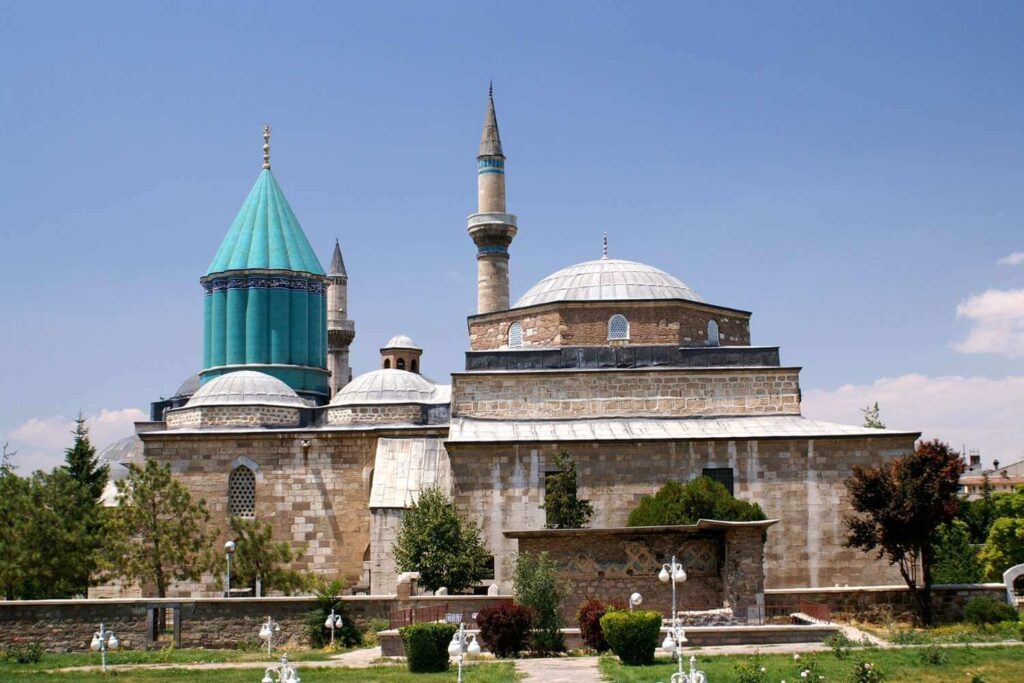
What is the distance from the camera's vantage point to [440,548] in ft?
69.1

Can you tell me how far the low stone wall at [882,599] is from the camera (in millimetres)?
18750

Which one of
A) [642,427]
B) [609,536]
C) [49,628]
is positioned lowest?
[49,628]

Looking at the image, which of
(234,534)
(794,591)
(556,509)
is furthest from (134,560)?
(794,591)

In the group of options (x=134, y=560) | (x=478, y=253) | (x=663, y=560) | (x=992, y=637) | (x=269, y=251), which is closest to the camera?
(x=992, y=637)

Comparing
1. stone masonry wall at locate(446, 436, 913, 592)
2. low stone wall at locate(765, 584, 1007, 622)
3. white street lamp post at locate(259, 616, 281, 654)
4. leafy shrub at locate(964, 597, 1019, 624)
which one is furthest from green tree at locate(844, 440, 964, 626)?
white street lamp post at locate(259, 616, 281, 654)

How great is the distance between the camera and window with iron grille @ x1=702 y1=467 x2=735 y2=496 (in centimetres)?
2255

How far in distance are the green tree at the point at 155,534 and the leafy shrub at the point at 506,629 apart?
893 centimetres

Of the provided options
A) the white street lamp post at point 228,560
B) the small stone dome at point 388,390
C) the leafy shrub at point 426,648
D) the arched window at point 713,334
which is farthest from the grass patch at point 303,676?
the arched window at point 713,334

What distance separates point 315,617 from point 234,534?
7.06 meters

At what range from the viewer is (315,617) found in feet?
60.7

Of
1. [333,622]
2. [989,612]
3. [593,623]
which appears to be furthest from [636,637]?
[989,612]

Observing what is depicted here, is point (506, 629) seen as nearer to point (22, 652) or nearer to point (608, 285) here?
point (22, 652)

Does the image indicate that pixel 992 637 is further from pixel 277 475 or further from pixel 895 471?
pixel 277 475

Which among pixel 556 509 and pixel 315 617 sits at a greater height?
pixel 556 509
